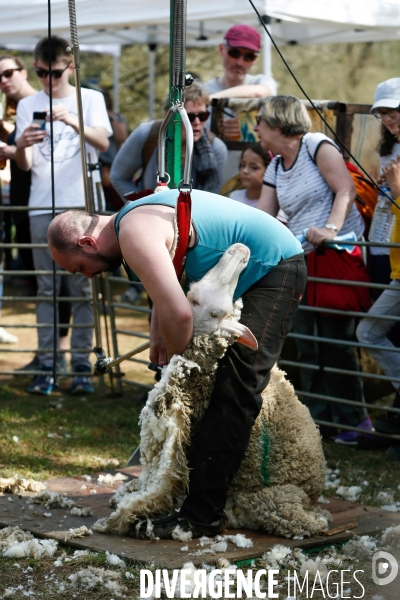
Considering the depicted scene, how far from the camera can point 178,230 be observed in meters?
3.29

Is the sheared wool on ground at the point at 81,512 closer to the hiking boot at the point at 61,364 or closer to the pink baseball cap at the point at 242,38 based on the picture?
the hiking boot at the point at 61,364

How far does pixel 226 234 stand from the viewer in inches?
139

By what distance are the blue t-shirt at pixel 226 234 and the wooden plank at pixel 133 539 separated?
1.09 m

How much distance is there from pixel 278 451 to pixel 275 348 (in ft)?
1.54

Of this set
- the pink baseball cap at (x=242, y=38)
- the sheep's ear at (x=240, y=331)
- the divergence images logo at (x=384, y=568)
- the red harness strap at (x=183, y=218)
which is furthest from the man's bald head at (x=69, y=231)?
the pink baseball cap at (x=242, y=38)

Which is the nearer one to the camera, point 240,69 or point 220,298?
point 220,298

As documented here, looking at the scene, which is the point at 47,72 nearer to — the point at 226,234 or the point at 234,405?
the point at 226,234

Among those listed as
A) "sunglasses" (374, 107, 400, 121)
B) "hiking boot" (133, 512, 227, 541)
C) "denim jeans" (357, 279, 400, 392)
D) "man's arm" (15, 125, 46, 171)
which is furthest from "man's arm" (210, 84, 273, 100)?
"hiking boot" (133, 512, 227, 541)

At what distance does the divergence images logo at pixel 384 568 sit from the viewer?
323 centimetres

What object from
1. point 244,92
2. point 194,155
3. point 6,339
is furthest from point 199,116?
point 6,339

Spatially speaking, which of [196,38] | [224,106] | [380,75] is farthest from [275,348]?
[380,75]

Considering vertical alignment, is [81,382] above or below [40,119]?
below

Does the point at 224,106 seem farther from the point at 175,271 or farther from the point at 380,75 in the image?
the point at 380,75

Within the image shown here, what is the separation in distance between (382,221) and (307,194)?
50 cm
